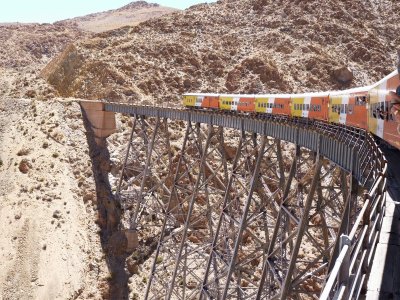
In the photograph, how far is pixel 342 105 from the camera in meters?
18.8

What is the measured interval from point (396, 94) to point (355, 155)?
154 centimetres

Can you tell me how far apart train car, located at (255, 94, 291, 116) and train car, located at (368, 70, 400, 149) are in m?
9.53

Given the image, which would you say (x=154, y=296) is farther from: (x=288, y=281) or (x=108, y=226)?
(x=288, y=281)

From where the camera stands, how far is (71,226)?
92.1 ft

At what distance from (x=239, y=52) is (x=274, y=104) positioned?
26051 millimetres

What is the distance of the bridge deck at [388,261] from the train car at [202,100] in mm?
24198

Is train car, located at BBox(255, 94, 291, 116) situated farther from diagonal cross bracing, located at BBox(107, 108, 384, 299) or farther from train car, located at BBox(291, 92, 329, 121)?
diagonal cross bracing, located at BBox(107, 108, 384, 299)

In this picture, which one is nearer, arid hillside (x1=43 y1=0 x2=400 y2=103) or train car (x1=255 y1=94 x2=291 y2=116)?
train car (x1=255 y1=94 x2=291 y2=116)

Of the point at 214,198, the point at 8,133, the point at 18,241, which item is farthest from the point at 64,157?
the point at 214,198

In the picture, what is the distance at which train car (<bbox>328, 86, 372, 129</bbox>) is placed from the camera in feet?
53.7

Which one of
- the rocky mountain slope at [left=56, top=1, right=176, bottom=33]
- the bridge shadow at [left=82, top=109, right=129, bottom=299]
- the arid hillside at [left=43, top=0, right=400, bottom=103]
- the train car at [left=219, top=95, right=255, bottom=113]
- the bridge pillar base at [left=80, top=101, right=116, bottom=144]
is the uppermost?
→ the rocky mountain slope at [left=56, top=1, right=176, bottom=33]

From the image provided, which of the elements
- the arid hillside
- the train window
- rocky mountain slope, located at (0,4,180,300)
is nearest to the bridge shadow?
rocky mountain slope, located at (0,4,180,300)

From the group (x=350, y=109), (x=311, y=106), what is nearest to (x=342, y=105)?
(x=350, y=109)

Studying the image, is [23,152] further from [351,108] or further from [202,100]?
[351,108]
